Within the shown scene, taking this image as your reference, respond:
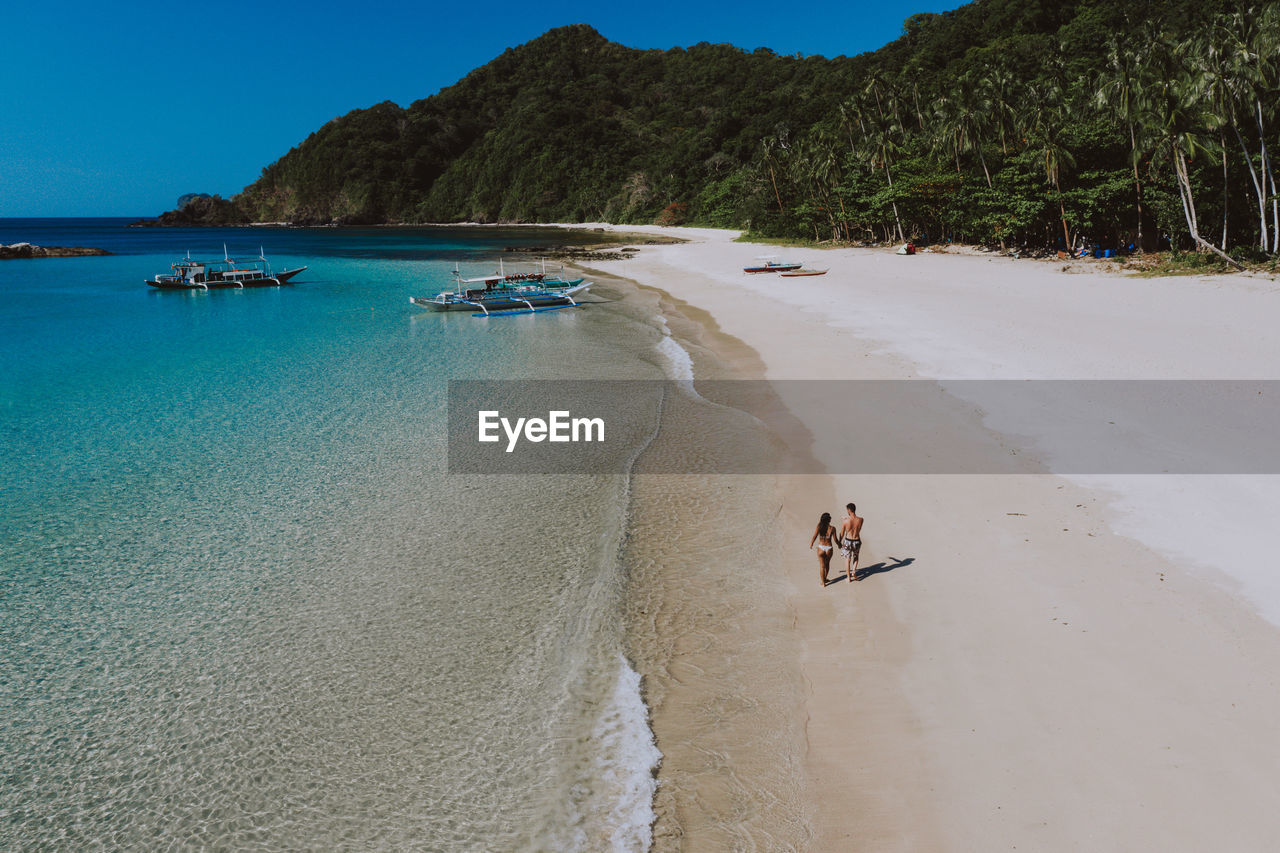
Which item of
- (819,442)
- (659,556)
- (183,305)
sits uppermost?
(183,305)

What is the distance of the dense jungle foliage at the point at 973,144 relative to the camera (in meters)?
33.7

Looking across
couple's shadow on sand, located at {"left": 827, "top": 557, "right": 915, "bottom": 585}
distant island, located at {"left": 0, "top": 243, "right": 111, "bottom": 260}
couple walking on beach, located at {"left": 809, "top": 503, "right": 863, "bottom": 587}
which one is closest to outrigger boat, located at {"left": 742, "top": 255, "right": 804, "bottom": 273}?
couple's shadow on sand, located at {"left": 827, "top": 557, "right": 915, "bottom": 585}

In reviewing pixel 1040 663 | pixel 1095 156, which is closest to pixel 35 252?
pixel 1095 156

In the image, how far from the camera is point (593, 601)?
10164 millimetres

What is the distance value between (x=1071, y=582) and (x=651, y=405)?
38.3ft

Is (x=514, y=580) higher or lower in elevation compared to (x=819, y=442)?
lower

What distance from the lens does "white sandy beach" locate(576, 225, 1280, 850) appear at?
19.6 ft

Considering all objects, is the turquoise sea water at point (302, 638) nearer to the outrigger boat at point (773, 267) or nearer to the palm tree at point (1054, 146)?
the outrigger boat at point (773, 267)

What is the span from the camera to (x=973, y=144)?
161ft

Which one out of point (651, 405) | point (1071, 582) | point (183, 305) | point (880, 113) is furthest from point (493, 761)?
point (880, 113)

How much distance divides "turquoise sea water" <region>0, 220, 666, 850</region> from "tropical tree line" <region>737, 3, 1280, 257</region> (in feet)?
113

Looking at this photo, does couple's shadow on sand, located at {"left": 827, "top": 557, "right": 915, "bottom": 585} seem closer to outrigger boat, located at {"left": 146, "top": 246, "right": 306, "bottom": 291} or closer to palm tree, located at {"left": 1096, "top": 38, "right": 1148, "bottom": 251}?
palm tree, located at {"left": 1096, "top": 38, "right": 1148, "bottom": 251}

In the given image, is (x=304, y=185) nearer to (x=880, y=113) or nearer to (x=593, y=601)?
(x=880, y=113)

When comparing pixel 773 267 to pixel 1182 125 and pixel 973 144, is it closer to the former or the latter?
pixel 973 144
